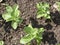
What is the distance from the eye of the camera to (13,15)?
7.56 feet

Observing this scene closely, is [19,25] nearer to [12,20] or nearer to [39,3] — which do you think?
[12,20]

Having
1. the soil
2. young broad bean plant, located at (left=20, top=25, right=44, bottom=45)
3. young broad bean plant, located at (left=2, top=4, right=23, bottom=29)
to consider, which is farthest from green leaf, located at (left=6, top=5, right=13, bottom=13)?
young broad bean plant, located at (left=20, top=25, right=44, bottom=45)

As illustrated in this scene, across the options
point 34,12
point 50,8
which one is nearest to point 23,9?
point 34,12

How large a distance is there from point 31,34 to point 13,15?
31 cm

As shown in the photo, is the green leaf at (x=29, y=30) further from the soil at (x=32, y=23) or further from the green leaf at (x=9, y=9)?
the green leaf at (x=9, y=9)

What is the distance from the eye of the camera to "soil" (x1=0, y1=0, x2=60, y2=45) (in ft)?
7.42

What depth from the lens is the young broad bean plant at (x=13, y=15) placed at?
229 centimetres

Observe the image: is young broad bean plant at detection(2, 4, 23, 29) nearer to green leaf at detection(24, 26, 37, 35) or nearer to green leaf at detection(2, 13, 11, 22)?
green leaf at detection(2, 13, 11, 22)

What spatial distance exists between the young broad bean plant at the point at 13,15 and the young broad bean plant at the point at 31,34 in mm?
166

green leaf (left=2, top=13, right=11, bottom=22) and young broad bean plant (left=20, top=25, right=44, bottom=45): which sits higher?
green leaf (left=2, top=13, right=11, bottom=22)

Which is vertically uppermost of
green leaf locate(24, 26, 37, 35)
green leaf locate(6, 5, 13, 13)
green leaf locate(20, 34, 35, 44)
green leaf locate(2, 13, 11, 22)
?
green leaf locate(6, 5, 13, 13)

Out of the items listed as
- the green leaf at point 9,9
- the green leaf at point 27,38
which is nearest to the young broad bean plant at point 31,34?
the green leaf at point 27,38

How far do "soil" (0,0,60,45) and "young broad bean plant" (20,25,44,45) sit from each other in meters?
0.10

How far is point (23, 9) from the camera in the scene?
96.3 inches
